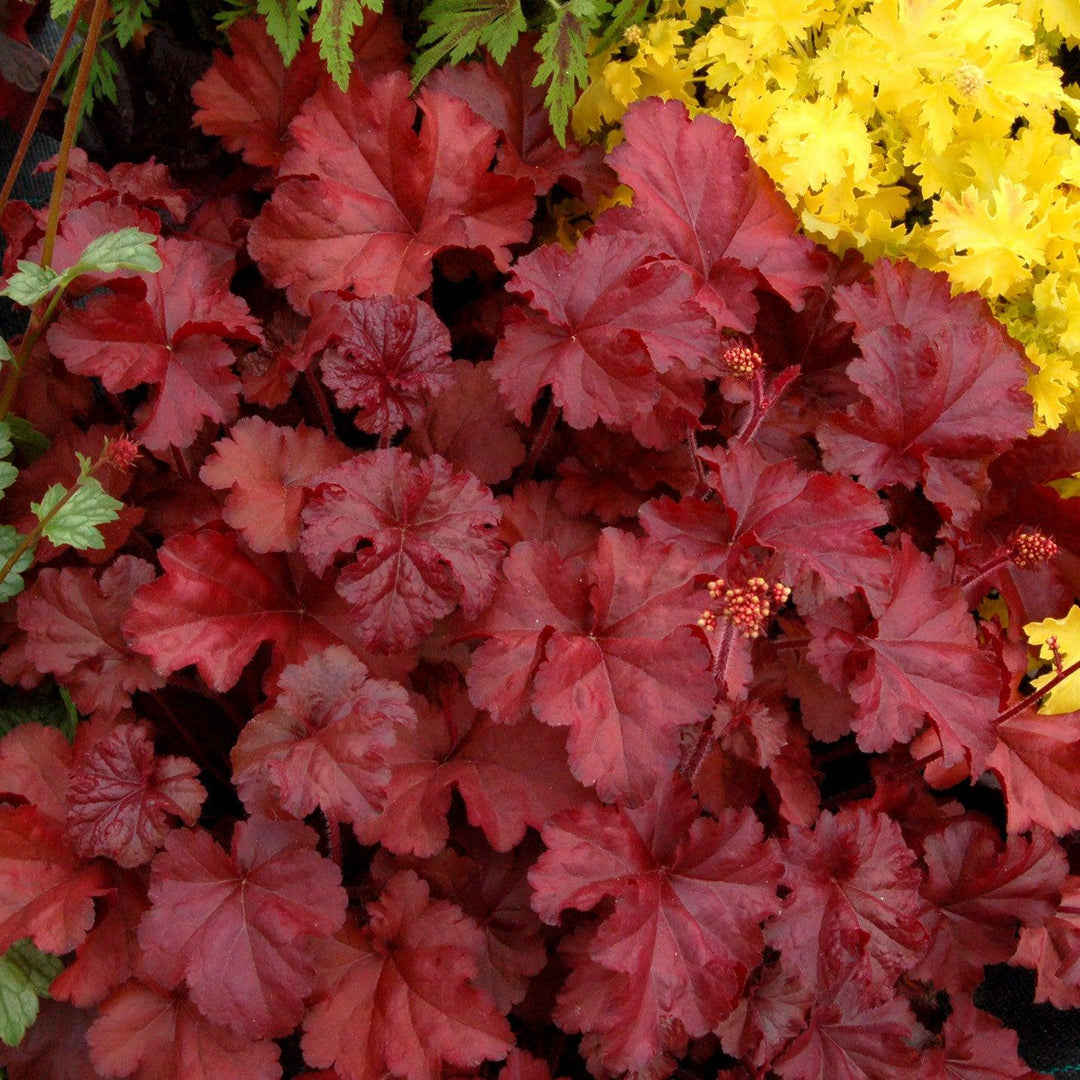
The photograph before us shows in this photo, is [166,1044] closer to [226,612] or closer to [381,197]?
[226,612]

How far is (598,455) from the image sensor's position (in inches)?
57.1

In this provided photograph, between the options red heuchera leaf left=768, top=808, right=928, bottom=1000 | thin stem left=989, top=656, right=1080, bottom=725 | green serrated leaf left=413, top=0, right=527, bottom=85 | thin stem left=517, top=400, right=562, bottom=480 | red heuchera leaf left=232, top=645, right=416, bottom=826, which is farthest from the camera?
green serrated leaf left=413, top=0, right=527, bottom=85

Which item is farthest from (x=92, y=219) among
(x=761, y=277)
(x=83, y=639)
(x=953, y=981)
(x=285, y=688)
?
(x=953, y=981)

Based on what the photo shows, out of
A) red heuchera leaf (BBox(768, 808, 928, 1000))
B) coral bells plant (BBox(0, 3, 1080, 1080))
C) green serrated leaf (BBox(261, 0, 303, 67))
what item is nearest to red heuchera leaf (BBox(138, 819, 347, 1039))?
coral bells plant (BBox(0, 3, 1080, 1080))

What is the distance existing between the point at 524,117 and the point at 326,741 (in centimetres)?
105

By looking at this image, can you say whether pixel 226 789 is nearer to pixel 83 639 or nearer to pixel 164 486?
pixel 83 639

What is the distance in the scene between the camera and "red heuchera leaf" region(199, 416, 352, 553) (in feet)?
4.10

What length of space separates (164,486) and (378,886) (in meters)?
0.63

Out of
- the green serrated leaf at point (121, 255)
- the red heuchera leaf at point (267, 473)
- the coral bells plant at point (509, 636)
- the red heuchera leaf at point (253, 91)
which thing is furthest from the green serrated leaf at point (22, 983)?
the red heuchera leaf at point (253, 91)

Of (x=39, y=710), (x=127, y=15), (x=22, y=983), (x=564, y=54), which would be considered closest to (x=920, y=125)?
(x=564, y=54)

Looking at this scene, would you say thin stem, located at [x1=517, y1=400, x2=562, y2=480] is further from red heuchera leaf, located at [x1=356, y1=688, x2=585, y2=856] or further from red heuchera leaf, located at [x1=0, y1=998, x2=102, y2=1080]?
Result: red heuchera leaf, located at [x1=0, y1=998, x2=102, y2=1080]

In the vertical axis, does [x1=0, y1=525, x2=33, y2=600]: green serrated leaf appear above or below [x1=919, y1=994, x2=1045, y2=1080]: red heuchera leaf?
above

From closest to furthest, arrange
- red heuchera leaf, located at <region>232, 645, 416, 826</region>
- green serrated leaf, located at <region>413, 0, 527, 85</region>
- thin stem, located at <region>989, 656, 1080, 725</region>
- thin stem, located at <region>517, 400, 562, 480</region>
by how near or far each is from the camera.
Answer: red heuchera leaf, located at <region>232, 645, 416, 826</region>, thin stem, located at <region>989, 656, 1080, 725</region>, thin stem, located at <region>517, 400, 562, 480</region>, green serrated leaf, located at <region>413, 0, 527, 85</region>

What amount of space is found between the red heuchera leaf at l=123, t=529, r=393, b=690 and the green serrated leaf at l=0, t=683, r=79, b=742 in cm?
35
